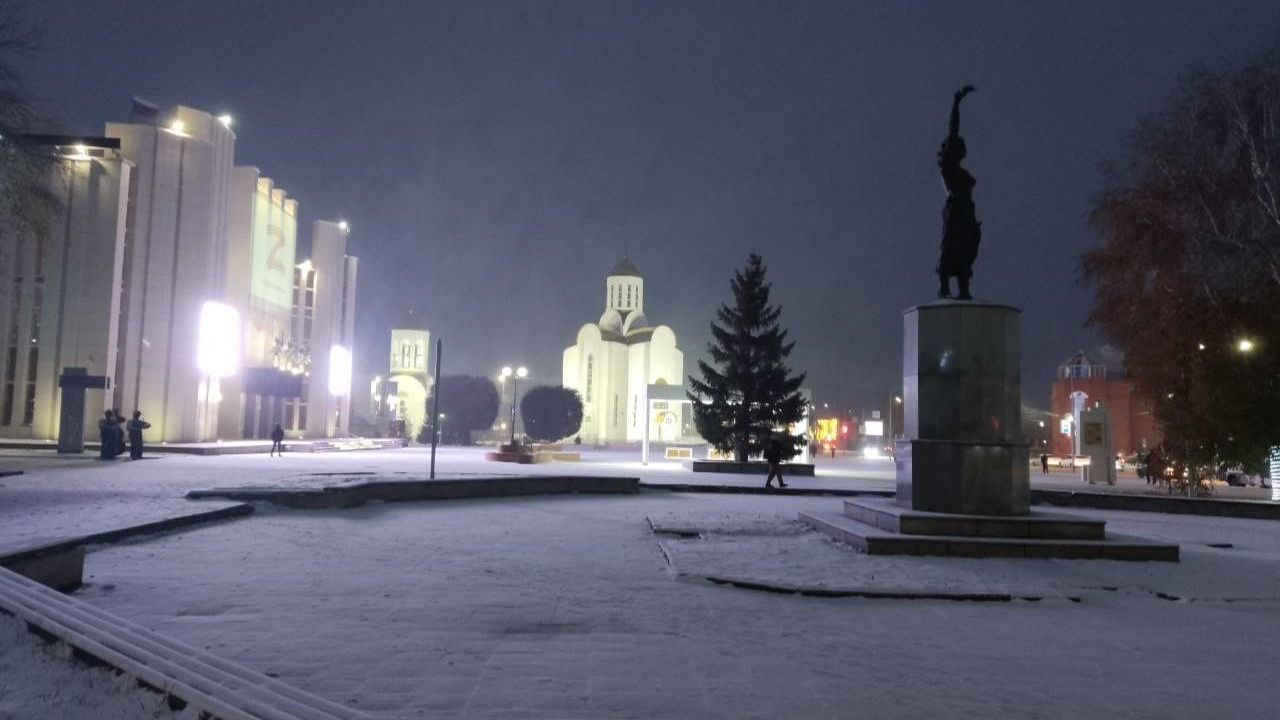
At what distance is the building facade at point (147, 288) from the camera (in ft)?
115

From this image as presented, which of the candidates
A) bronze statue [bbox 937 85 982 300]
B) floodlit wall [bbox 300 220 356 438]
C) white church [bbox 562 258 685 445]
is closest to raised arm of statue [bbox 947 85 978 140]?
bronze statue [bbox 937 85 982 300]

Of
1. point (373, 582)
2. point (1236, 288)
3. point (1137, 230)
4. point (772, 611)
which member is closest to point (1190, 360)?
point (1236, 288)

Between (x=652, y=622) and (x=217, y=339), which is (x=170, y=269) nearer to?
(x=217, y=339)

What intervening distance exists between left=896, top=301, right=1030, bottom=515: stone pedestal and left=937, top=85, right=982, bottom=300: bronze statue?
3.38 feet

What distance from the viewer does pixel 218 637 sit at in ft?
17.5

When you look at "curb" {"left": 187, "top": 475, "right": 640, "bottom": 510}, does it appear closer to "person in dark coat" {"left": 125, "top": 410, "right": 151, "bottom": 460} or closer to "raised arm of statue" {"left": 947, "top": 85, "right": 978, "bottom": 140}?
"raised arm of statue" {"left": 947, "top": 85, "right": 978, "bottom": 140}

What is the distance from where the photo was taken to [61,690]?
4.11 metres

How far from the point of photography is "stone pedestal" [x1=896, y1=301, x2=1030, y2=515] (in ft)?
36.3

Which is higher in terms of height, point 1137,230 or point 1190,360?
point 1137,230

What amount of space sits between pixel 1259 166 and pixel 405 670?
969 inches

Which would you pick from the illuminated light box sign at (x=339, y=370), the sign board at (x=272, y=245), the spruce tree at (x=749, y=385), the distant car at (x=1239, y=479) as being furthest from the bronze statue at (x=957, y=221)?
the illuminated light box sign at (x=339, y=370)

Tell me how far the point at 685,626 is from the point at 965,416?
22.3ft

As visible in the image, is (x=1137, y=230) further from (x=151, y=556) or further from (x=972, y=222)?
(x=151, y=556)

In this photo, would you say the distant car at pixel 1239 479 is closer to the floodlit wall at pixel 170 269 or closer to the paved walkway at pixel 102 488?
the paved walkway at pixel 102 488
